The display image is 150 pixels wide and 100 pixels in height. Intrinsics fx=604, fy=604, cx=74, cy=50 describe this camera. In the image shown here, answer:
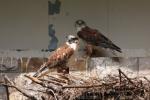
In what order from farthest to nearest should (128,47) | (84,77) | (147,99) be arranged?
(128,47) < (84,77) < (147,99)

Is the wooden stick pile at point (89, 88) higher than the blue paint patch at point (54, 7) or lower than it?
lower

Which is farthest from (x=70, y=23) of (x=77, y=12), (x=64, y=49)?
(x=64, y=49)

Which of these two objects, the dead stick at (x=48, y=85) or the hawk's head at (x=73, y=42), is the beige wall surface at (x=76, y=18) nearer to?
the hawk's head at (x=73, y=42)

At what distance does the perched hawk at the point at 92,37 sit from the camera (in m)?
4.96

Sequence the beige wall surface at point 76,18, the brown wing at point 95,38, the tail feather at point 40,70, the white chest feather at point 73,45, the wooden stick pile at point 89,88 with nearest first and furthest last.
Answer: the wooden stick pile at point 89,88
the tail feather at point 40,70
the white chest feather at point 73,45
the brown wing at point 95,38
the beige wall surface at point 76,18

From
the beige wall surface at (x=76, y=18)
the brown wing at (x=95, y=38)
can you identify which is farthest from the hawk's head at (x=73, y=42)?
the beige wall surface at (x=76, y=18)

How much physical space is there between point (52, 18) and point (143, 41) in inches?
31.5

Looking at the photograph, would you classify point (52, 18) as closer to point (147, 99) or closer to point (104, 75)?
point (104, 75)

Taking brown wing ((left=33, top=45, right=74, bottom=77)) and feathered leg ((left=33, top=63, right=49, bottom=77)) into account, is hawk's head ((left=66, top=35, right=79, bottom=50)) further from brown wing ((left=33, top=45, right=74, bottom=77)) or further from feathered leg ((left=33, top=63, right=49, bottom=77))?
feathered leg ((left=33, top=63, right=49, bottom=77))

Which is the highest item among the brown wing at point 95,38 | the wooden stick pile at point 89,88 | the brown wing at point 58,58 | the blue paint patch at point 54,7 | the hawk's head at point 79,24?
the blue paint patch at point 54,7

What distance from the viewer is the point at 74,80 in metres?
4.56

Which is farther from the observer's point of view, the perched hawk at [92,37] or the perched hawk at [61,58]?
the perched hawk at [92,37]

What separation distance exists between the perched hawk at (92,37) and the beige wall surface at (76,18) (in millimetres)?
114

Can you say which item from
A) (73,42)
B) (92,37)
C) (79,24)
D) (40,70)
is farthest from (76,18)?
(40,70)
